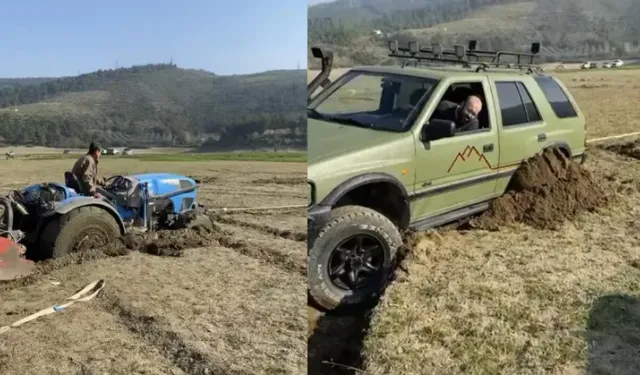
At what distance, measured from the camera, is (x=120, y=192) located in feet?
10.6

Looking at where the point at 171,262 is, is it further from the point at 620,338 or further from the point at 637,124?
the point at 637,124

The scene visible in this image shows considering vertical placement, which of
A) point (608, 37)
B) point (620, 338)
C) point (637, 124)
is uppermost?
point (608, 37)

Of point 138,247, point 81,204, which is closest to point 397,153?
point 81,204

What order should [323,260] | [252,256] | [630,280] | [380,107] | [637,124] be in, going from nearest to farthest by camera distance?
[323,260], [380,107], [630,280], [252,256], [637,124]

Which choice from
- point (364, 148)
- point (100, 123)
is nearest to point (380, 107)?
point (364, 148)

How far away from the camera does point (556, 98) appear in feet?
9.45

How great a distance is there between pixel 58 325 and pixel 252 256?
0.89 m

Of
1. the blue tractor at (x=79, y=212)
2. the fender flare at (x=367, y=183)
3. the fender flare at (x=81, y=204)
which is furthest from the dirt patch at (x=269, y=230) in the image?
the fender flare at (x=81, y=204)

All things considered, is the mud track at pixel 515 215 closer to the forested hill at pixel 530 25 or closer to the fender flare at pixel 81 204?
the forested hill at pixel 530 25

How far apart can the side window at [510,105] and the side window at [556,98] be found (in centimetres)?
18

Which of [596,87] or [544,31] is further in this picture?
[596,87]

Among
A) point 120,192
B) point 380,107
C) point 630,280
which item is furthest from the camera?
point 120,192

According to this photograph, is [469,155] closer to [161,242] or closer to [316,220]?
[316,220]

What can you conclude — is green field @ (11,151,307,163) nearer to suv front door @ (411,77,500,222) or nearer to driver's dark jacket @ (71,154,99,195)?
driver's dark jacket @ (71,154,99,195)
